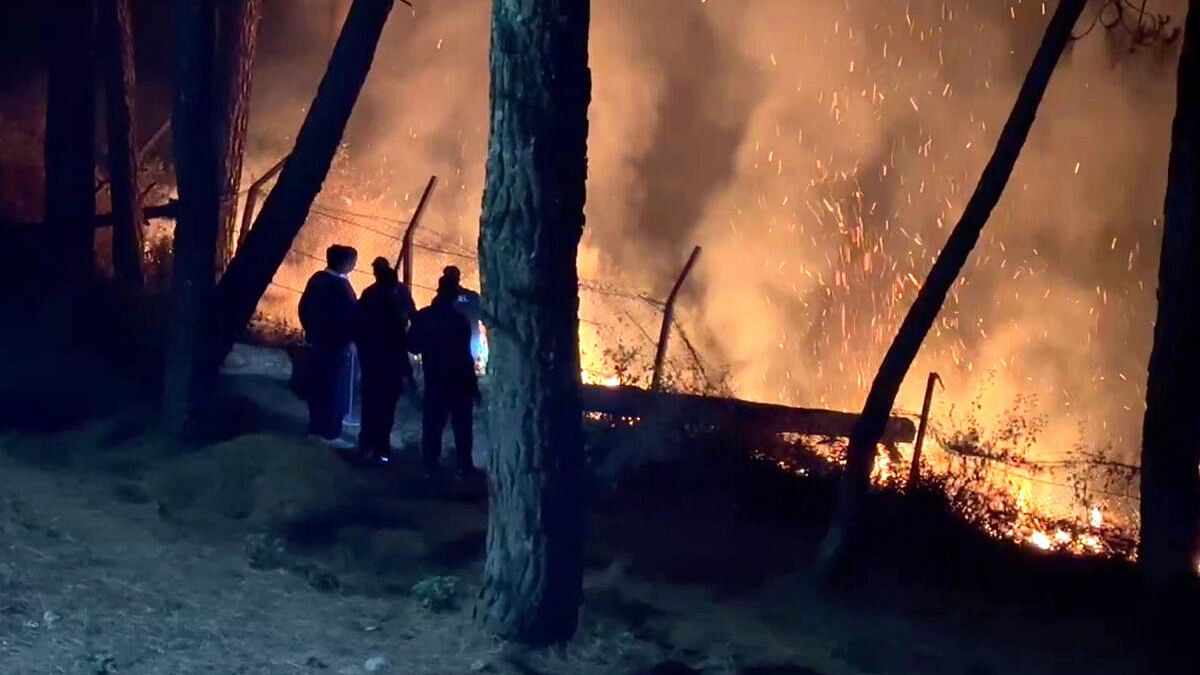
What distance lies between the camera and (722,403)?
37.7ft

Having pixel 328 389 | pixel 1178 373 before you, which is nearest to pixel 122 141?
pixel 328 389

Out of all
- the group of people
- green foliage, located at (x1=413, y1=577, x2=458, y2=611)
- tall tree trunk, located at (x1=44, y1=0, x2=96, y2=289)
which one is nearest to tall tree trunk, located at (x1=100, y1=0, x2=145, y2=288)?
tall tree trunk, located at (x1=44, y1=0, x2=96, y2=289)

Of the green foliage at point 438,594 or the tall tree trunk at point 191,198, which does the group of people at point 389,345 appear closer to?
the tall tree trunk at point 191,198

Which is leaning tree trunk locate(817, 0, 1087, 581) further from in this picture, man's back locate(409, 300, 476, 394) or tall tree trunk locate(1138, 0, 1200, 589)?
man's back locate(409, 300, 476, 394)

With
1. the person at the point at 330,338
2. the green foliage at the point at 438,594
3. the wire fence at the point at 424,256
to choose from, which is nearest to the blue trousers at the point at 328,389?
the person at the point at 330,338

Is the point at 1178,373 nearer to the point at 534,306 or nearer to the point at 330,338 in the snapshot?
the point at 534,306

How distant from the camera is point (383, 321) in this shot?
9.82 metres

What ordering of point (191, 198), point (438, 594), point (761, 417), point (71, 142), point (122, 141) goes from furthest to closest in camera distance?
1. point (122, 141)
2. point (71, 142)
3. point (761, 417)
4. point (191, 198)
5. point (438, 594)

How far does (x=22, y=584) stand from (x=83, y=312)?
7054 millimetres

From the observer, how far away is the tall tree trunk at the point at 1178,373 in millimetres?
8141

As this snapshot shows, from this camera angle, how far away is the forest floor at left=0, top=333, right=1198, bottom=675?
643 cm

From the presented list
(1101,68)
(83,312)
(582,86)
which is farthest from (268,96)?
(582,86)

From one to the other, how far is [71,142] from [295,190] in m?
5.26

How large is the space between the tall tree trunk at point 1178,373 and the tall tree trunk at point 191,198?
6.98 m
